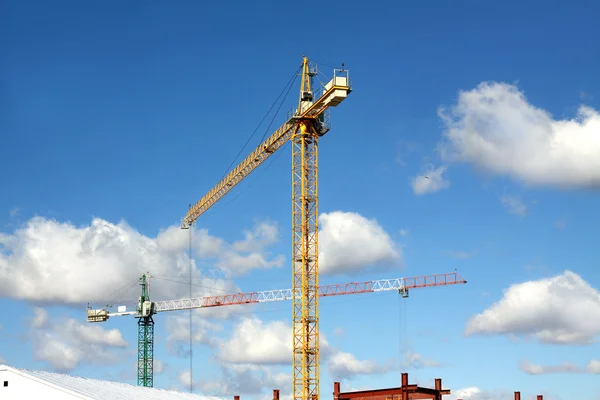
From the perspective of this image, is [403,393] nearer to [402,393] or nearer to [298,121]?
[402,393]

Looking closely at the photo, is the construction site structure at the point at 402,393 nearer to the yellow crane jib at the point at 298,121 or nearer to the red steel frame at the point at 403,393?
the red steel frame at the point at 403,393

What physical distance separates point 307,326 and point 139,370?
73825 millimetres

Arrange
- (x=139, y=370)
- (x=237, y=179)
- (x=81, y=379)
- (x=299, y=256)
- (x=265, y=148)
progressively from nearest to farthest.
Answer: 1. (x=81, y=379)
2. (x=299, y=256)
3. (x=265, y=148)
4. (x=237, y=179)
5. (x=139, y=370)

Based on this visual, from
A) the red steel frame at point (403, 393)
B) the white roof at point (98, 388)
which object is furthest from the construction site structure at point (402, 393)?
the white roof at point (98, 388)

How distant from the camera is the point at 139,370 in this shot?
18475 cm

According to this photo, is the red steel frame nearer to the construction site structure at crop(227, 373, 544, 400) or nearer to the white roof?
the construction site structure at crop(227, 373, 544, 400)

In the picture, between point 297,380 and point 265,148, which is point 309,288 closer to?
point 297,380

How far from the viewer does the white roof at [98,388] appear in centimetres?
7450

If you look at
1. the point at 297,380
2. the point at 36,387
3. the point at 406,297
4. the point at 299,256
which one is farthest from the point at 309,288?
the point at 36,387

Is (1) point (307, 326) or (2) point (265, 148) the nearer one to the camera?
(1) point (307, 326)

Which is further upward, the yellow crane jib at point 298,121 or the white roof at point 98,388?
the yellow crane jib at point 298,121

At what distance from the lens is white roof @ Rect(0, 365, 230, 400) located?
74500mm

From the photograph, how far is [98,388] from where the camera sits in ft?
263

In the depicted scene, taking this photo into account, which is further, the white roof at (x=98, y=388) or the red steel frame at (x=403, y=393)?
the red steel frame at (x=403, y=393)
